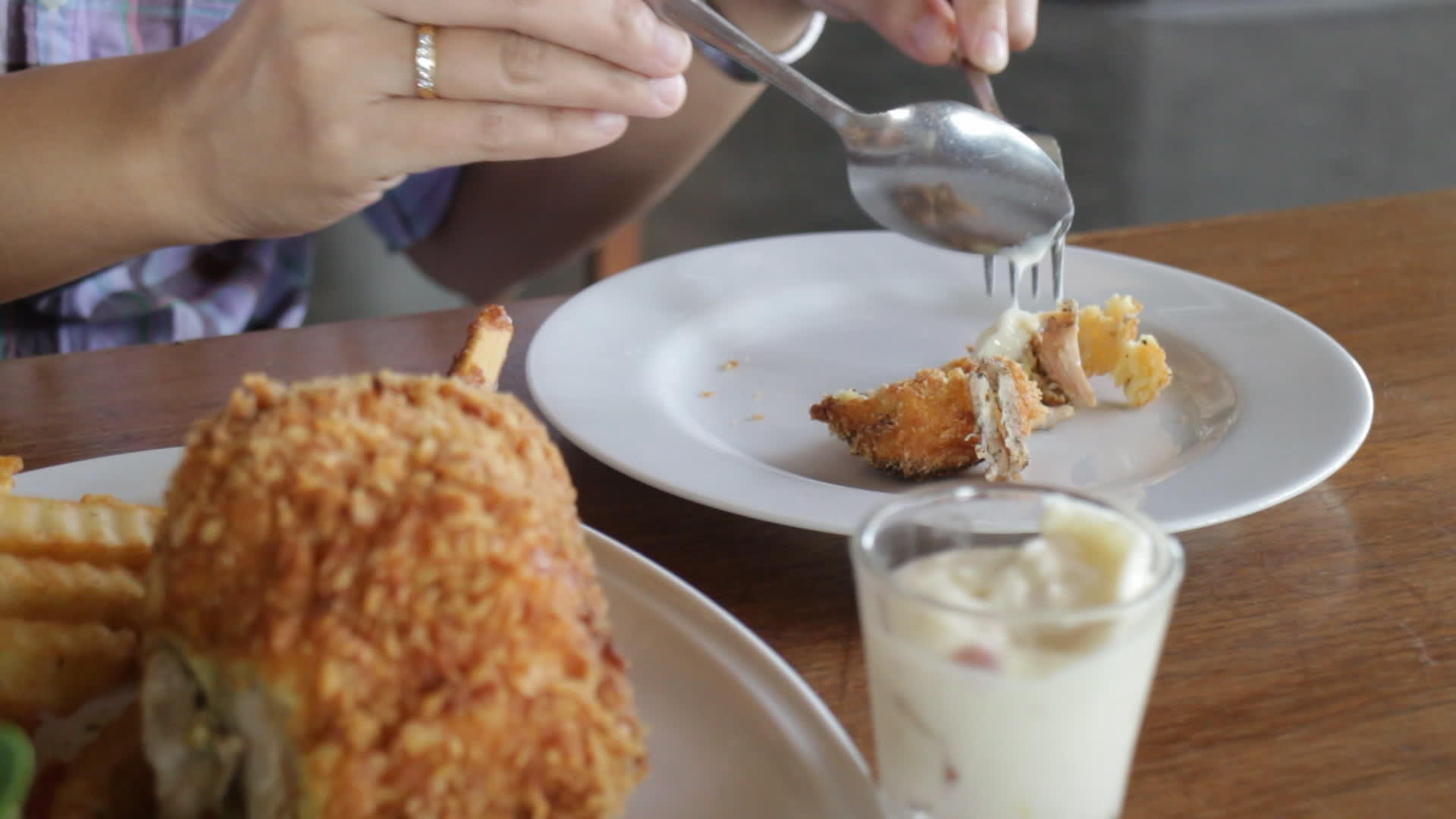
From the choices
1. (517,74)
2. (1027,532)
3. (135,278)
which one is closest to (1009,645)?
(1027,532)

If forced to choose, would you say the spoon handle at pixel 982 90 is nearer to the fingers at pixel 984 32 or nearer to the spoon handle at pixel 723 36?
the fingers at pixel 984 32

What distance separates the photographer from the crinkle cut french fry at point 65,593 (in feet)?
1.93

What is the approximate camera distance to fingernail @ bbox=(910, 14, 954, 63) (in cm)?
127

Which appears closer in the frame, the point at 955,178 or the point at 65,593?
the point at 65,593

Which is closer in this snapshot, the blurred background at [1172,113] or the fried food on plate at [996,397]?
the fried food on plate at [996,397]

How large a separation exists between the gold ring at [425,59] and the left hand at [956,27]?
55 centimetres

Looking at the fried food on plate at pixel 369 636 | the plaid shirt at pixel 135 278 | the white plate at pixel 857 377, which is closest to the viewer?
the fried food on plate at pixel 369 636

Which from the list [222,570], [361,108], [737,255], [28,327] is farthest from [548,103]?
[28,327]

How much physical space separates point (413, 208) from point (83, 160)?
66 centimetres

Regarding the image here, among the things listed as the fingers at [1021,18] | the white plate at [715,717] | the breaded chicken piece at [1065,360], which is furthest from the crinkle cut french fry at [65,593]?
the fingers at [1021,18]

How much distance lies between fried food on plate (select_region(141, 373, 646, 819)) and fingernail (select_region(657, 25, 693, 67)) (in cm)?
52

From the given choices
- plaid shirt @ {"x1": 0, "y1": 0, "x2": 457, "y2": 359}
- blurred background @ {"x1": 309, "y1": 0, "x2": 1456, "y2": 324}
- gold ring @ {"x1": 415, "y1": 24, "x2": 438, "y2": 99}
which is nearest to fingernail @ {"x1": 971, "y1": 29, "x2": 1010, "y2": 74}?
gold ring @ {"x1": 415, "y1": 24, "x2": 438, "y2": 99}

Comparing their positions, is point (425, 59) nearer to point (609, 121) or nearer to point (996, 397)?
point (609, 121)

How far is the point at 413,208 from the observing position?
1696 millimetres
